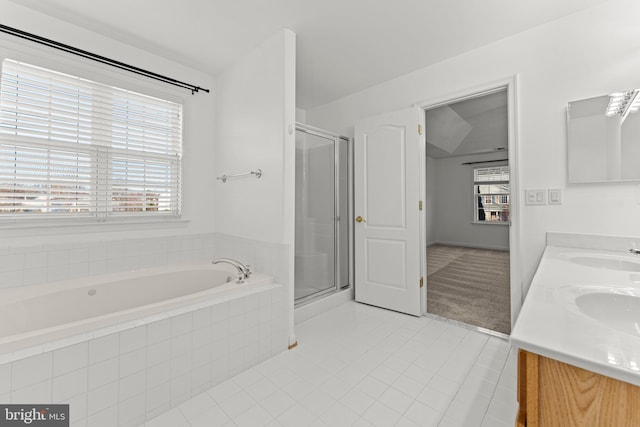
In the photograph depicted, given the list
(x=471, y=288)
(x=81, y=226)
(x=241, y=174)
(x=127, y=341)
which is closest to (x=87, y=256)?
(x=81, y=226)

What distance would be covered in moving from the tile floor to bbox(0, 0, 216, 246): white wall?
152 centimetres

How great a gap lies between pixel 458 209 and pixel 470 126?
108 inches

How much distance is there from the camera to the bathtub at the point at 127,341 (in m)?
1.13

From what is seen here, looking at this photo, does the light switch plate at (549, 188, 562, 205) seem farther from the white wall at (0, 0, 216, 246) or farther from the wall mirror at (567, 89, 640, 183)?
the white wall at (0, 0, 216, 246)

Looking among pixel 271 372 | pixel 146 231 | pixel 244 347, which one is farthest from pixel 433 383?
pixel 146 231

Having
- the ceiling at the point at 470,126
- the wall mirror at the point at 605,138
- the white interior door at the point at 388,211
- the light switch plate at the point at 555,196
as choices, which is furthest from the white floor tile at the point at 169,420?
the ceiling at the point at 470,126

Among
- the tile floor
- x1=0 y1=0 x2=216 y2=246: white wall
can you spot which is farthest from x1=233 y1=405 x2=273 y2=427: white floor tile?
x1=0 y1=0 x2=216 y2=246: white wall

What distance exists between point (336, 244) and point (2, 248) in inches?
103

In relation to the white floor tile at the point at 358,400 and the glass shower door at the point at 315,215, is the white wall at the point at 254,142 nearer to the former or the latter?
the glass shower door at the point at 315,215

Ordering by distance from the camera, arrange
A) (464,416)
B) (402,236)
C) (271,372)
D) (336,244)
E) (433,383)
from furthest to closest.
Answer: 1. (336,244)
2. (402,236)
3. (271,372)
4. (433,383)
5. (464,416)

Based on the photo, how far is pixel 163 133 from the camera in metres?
2.49

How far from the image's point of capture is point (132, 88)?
2.27 meters

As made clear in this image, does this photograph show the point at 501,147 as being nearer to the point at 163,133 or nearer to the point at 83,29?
the point at 163,133

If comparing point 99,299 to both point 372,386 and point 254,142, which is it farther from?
point 372,386
